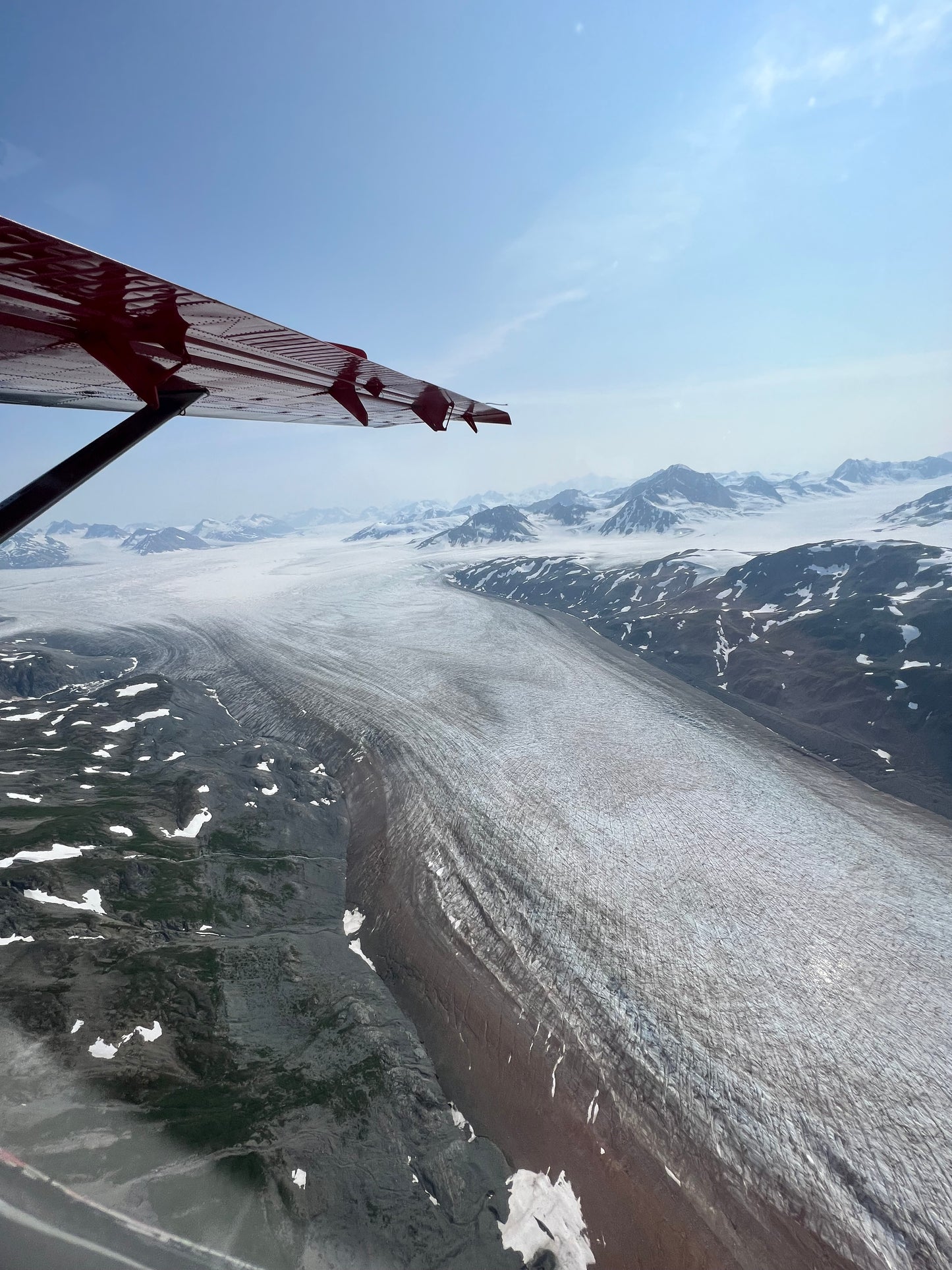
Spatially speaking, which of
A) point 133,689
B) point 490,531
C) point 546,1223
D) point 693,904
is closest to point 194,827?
point 133,689

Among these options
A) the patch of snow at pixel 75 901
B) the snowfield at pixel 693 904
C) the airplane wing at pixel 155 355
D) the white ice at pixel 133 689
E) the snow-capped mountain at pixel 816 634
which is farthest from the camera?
the snow-capped mountain at pixel 816 634

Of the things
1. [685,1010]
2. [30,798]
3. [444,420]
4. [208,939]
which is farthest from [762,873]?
[30,798]

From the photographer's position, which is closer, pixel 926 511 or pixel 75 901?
pixel 75 901

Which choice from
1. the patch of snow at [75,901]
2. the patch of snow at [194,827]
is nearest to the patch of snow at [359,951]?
the patch of snow at [75,901]

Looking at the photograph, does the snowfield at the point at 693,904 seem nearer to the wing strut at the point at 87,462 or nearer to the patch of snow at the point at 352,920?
the patch of snow at the point at 352,920

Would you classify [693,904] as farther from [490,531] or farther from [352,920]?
[490,531]

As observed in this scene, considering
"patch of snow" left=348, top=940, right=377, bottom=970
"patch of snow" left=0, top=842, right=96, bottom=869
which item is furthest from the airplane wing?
"patch of snow" left=0, top=842, right=96, bottom=869
